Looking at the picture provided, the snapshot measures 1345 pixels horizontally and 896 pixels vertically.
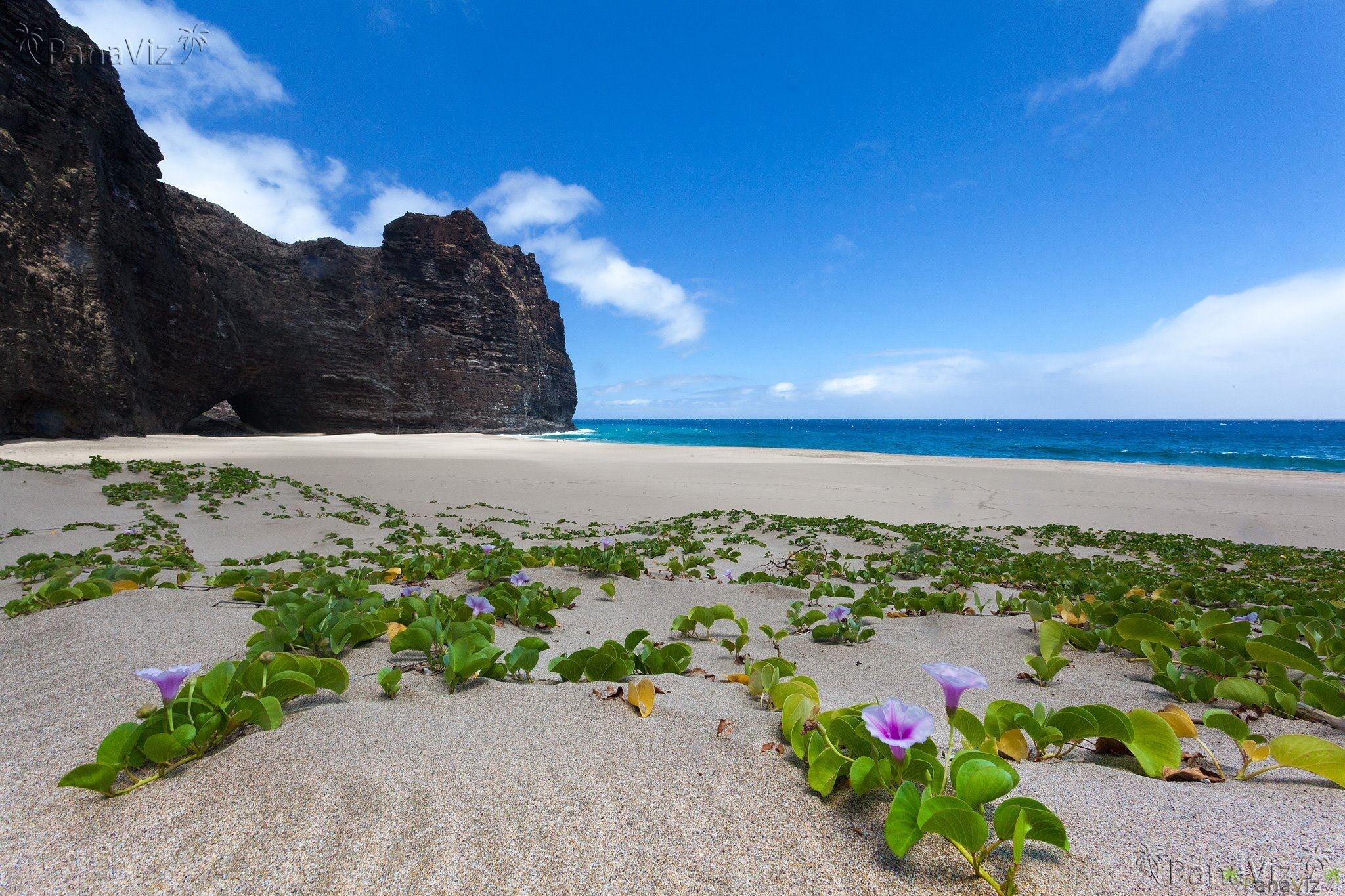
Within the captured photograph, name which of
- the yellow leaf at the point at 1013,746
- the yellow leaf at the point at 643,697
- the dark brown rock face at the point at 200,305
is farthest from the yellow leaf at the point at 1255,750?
the dark brown rock face at the point at 200,305

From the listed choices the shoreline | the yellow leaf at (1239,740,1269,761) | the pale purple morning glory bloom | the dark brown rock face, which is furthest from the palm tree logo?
the yellow leaf at (1239,740,1269,761)

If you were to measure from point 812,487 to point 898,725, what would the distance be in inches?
456

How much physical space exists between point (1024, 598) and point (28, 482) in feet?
31.5

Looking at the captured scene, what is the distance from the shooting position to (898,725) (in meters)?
1.09

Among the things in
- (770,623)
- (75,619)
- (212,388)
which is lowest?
(770,623)

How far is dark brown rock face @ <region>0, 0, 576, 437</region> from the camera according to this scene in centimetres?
1358

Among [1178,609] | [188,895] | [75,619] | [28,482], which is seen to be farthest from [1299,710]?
[28,482]

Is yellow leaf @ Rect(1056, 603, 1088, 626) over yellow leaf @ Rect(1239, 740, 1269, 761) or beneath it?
beneath

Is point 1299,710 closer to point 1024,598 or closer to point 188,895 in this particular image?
point 1024,598

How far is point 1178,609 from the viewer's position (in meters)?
2.52

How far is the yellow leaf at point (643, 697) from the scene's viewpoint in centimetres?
145

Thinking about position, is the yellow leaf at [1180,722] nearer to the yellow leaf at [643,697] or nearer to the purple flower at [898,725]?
the purple flower at [898,725]

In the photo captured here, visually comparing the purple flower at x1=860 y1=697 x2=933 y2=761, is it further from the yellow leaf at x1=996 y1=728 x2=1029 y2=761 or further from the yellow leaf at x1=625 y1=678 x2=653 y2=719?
the yellow leaf at x1=625 y1=678 x2=653 y2=719

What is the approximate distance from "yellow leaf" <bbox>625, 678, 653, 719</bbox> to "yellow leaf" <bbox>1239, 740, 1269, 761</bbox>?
4.38 feet
